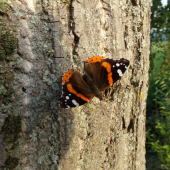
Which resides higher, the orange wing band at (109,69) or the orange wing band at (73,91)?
the orange wing band at (109,69)

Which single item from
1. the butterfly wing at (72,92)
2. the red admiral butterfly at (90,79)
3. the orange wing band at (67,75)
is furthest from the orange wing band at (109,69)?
the orange wing band at (67,75)

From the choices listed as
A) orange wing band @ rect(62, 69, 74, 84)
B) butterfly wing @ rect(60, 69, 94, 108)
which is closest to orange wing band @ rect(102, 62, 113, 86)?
butterfly wing @ rect(60, 69, 94, 108)

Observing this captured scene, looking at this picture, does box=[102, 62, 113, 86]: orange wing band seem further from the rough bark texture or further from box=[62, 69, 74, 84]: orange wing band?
box=[62, 69, 74, 84]: orange wing band

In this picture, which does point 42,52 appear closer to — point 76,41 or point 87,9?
point 76,41

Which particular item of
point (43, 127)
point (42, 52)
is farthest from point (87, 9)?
point (43, 127)

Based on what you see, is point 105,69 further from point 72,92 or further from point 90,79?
point 72,92

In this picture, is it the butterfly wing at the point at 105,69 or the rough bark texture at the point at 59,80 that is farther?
the butterfly wing at the point at 105,69

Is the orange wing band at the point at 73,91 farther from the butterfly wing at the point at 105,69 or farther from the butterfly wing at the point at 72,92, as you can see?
the butterfly wing at the point at 105,69
